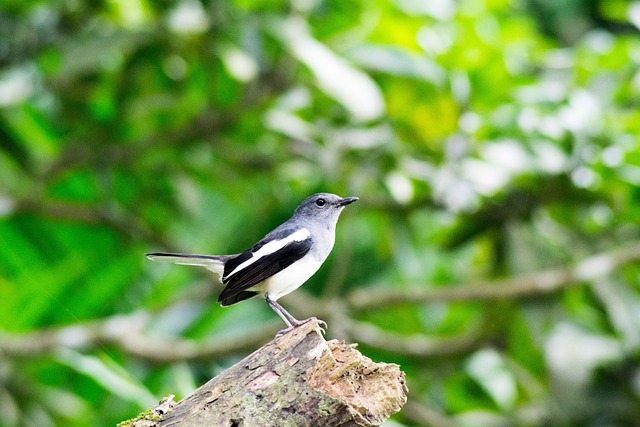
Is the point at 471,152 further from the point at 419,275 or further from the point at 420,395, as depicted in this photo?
the point at 420,395

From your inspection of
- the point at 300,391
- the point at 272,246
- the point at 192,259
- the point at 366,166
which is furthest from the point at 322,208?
the point at 366,166

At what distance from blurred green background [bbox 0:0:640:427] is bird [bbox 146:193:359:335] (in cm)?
171

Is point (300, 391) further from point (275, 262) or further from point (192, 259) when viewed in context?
point (192, 259)

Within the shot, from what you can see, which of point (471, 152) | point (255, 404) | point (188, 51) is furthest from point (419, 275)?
point (255, 404)

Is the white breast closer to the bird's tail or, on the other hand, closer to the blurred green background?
the bird's tail

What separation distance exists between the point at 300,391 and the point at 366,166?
326 cm

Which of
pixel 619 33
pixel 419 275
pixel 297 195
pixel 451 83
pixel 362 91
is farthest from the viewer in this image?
pixel 619 33

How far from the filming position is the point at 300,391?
2053mm

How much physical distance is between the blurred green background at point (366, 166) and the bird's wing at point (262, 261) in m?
1.79

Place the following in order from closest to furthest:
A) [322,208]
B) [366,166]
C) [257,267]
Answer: [257,267] < [322,208] < [366,166]

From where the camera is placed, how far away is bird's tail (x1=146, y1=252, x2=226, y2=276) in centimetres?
256

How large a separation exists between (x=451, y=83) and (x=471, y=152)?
1.50 feet

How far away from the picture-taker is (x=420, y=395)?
620 centimetres

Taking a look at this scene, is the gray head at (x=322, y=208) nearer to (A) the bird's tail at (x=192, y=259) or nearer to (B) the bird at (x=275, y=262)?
(B) the bird at (x=275, y=262)
